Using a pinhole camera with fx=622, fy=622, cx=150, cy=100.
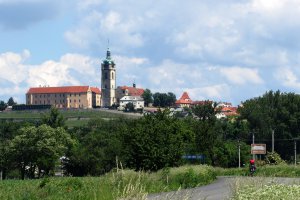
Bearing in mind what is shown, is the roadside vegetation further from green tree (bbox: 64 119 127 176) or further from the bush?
the bush

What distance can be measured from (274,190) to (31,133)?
75702mm

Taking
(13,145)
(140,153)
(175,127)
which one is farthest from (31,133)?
(140,153)

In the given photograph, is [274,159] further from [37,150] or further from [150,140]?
[37,150]

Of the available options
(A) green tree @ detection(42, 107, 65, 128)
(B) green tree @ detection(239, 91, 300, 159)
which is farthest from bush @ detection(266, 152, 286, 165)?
(A) green tree @ detection(42, 107, 65, 128)

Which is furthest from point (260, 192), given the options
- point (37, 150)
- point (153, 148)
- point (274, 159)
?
point (37, 150)

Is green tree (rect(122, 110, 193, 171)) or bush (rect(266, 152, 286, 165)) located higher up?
green tree (rect(122, 110, 193, 171))

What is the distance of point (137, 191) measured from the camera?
24.8ft

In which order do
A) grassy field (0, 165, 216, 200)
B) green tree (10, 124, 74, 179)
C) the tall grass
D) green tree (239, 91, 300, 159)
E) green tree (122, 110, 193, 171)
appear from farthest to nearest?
green tree (239, 91, 300, 159) < green tree (10, 124, 74, 179) < green tree (122, 110, 193, 171) < grassy field (0, 165, 216, 200) < the tall grass

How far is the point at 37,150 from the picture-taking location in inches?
3172

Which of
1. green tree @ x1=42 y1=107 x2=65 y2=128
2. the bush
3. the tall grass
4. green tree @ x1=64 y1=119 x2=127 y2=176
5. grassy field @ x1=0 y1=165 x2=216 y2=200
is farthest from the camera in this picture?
green tree @ x1=42 y1=107 x2=65 y2=128

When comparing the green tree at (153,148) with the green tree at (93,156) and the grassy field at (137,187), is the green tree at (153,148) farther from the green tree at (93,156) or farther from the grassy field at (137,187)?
the green tree at (93,156)

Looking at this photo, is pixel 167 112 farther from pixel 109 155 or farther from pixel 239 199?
pixel 239 199

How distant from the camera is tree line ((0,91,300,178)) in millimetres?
43594

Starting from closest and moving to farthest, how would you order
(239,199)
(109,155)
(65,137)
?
(239,199) → (109,155) → (65,137)
